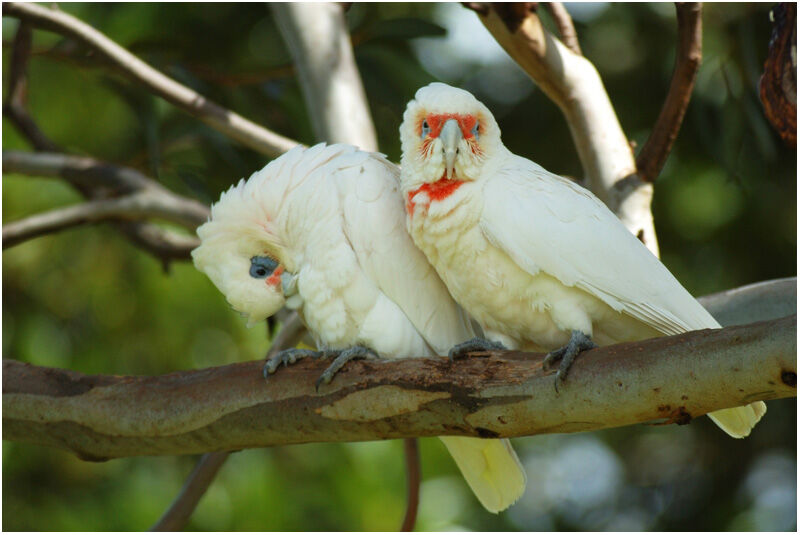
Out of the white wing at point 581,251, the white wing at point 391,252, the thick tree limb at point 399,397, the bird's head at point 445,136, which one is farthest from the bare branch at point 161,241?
the white wing at point 581,251

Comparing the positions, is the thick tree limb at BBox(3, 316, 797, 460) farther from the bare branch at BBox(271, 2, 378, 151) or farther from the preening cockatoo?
the bare branch at BBox(271, 2, 378, 151)

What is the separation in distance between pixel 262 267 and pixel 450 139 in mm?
623

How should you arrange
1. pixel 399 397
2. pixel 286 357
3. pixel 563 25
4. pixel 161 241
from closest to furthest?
1. pixel 399 397
2. pixel 286 357
3. pixel 563 25
4. pixel 161 241

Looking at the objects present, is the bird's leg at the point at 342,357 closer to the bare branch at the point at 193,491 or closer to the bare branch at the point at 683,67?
the bare branch at the point at 193,491

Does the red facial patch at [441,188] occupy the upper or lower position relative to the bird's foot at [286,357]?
upper

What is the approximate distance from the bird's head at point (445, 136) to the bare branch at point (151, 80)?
1048 mm

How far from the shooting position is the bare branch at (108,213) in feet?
10.2

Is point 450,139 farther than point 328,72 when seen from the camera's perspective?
No

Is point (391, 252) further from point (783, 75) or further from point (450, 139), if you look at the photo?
point (783, 75)

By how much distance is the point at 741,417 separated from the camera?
1850 millimetres

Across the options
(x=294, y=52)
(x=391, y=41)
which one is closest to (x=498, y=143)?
(x=294, y=52)

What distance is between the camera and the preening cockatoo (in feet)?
6.06

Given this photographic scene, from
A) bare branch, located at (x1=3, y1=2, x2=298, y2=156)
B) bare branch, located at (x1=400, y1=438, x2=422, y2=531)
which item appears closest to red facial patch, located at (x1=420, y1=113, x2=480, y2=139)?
bare branch, located at (x1=3, y1=2, x2=298, y2=156)

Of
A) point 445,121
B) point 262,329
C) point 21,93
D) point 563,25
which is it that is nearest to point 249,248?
point 445,121
